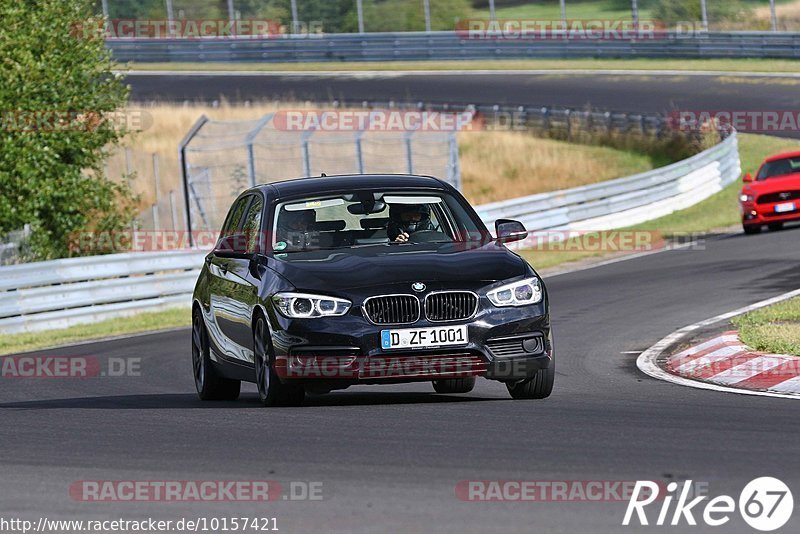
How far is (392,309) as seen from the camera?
30.7ft

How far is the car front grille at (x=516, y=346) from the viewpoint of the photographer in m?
9.40

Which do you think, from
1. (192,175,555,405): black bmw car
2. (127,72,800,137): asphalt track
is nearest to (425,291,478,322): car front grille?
(192,175,555,405): black bmw car

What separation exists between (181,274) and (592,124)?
22114mm

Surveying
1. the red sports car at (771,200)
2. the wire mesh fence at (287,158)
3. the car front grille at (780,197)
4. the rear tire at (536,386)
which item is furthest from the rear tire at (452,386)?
the car front grille at (780,197)

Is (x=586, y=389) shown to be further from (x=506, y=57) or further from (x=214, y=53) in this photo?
(x=214, y=53)

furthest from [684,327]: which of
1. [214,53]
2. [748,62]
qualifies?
[214,53]

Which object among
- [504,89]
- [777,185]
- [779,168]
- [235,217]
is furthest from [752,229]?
[504,89]

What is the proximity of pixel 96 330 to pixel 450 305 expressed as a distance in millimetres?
12285

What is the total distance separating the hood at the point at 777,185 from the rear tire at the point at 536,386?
16.7m

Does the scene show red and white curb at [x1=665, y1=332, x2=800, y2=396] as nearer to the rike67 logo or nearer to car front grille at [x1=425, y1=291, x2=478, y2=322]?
car front grille at [x1=425, y1=291, x2=478, y2=322]

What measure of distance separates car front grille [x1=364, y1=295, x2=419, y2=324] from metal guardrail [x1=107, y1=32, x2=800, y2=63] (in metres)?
41.6

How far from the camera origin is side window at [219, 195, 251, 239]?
11.6 meters

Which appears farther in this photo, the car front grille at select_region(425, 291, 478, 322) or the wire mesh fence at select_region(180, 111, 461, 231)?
the wire mesh fence at select_region(180, 111, 461, 231)

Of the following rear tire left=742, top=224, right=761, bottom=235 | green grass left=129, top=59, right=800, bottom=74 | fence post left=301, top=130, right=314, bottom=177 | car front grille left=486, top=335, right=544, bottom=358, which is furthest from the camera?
green grass left=129, top=59, right=800, bottom=74
